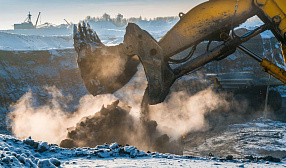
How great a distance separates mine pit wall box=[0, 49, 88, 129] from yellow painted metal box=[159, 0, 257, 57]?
16.1 meters

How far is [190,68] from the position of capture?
495cm

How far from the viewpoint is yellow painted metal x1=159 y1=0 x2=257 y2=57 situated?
451 cm

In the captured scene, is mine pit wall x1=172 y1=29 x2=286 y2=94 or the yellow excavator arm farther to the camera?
mine pit wall x1=172 y1=29 x2=286 y2=94

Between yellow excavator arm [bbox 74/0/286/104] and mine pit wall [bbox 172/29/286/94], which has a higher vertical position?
mine pit wall [bbox 172/29/286/94]

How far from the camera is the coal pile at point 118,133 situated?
371 inches

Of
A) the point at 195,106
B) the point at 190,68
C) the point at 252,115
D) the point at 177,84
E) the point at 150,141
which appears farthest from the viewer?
the point at 177,84

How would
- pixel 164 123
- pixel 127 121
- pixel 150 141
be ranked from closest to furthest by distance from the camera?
1. pixel 150 141
2. pixel 127 121
3. pixel 164 123

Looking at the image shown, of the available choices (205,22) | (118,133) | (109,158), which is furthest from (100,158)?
(118,133)

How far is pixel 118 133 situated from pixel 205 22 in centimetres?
616

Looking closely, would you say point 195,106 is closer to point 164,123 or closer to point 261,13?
point 164,123

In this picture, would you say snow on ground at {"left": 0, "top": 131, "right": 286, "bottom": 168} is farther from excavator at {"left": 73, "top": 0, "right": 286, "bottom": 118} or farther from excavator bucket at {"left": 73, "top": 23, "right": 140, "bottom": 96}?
excavator bucket at {"left": 73, "top": 23, "right": 140, "bottom": 96}

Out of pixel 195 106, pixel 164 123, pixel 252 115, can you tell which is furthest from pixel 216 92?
pixel 164 123

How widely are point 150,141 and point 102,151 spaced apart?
4544 mm

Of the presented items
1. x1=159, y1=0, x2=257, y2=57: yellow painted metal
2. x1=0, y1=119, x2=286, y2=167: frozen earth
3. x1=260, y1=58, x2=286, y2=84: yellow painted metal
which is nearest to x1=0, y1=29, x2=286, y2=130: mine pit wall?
x1=0, y1=119, x2=286, y2=167: frozen earth
